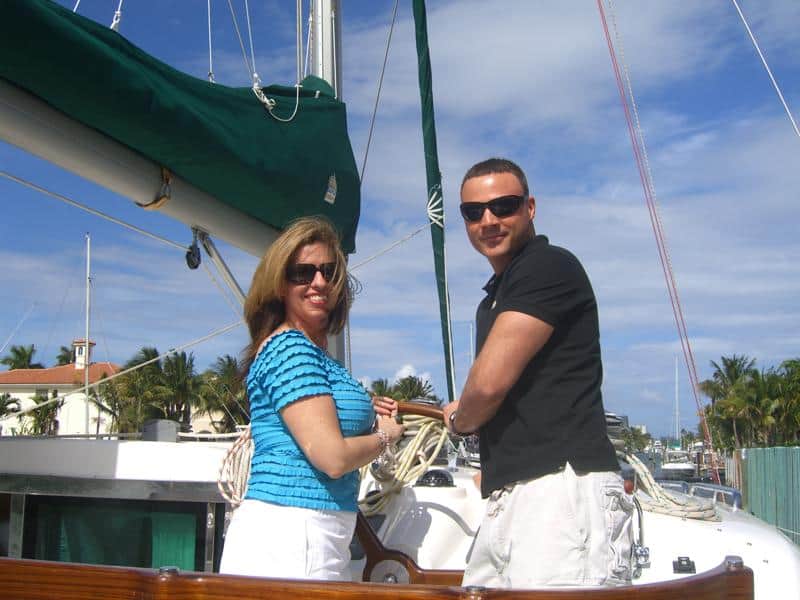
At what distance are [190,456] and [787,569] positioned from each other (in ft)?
6.69

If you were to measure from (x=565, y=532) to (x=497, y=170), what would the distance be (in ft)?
2.94

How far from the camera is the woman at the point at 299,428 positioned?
1943 millimetres

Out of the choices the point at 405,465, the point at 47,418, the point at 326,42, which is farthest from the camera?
the point at 47,418

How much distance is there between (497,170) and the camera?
2203mm

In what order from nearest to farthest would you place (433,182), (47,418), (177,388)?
(433,182) < (47,418) < (177,388)

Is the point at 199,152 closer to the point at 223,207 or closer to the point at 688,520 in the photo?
the point at 223,207

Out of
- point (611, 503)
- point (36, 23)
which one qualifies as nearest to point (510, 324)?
point (611, 503)

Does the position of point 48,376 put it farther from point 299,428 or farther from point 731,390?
point 299,428

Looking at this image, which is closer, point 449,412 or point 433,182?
point 449,412

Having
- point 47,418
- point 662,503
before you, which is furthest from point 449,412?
point 47,418

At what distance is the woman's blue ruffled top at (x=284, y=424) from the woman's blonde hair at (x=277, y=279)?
0.12 metres

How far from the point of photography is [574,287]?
1981 mm

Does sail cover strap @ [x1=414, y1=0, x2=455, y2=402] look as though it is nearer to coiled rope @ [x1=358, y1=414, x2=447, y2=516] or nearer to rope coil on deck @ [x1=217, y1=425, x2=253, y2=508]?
coiled rope @ [x1=358, y1=414, x2=447, y2=516]

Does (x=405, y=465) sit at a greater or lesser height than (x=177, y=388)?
lesser
